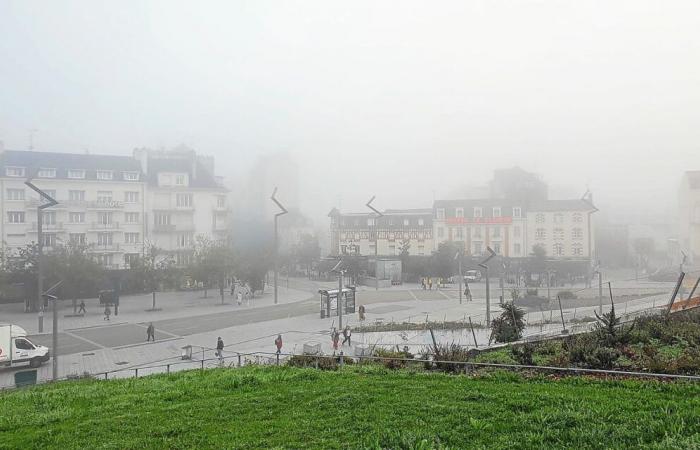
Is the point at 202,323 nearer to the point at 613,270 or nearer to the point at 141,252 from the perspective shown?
the point at 141,252

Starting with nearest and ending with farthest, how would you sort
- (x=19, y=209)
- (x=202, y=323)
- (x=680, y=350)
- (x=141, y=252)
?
(x=680, y=350)
(x=202, y=323)
(x=19, y=209)
(x=141, y=252)

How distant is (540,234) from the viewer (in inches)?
1465

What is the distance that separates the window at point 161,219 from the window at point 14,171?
680cm

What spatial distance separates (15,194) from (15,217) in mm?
1105

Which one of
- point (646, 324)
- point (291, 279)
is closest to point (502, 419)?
point (646, 324)

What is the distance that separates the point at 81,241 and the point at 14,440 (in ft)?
77.9

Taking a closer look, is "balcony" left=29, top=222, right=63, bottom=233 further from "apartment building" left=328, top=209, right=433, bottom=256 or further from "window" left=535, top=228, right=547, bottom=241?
"window" left=535, top=228, right=547, bottom=241

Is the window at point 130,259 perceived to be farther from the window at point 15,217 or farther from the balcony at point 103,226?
the window at point 15,217

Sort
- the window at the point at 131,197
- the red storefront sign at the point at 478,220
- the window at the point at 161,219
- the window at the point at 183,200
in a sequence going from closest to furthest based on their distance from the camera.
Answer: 1. the window at the point at 131,197
2. the window at the point at 161,219
3. the window at the point at 183,200
4. the red storefront sign at the point at 478,220

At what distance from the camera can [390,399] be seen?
523cm

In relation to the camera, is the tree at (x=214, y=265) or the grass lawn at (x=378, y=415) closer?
the grass lawn at (x=378, y=415)

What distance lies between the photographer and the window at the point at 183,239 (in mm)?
31078

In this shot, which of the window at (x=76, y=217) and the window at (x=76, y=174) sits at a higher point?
the window at (x=76, y=174)

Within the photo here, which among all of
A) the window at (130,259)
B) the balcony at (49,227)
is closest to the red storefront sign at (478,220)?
the window at (130,259)
